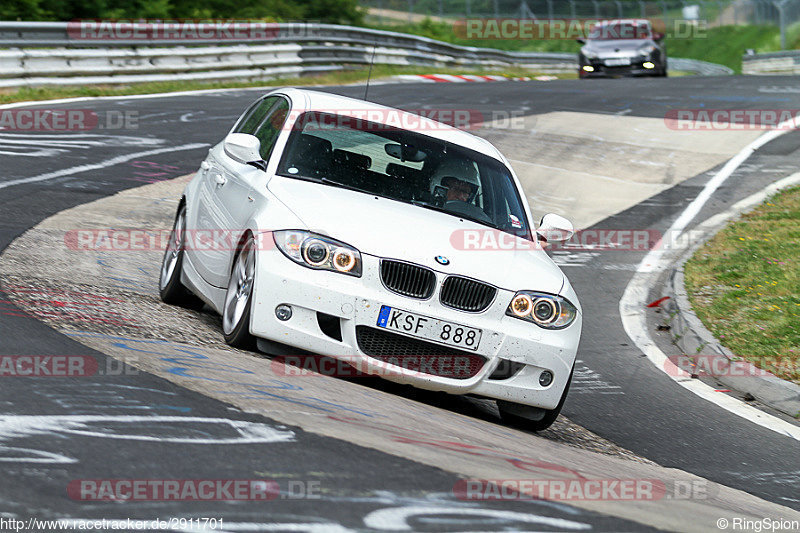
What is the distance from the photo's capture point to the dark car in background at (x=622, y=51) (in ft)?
106

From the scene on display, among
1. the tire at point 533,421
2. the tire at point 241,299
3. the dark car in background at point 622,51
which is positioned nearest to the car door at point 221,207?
the tire at point 241,299

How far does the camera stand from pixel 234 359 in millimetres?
6043

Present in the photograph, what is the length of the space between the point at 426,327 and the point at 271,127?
7.41 ft

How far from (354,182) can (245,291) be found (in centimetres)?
112

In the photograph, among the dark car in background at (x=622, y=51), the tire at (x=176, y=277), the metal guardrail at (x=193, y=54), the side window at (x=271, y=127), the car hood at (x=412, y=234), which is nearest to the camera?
the car hood at (x=412, y=234)

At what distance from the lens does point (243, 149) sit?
7.03 meters

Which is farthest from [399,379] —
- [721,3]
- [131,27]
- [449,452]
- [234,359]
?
[721,3]

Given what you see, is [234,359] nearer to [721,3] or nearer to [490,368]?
[490,368]

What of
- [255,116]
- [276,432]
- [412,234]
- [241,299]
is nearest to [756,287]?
[255,116]

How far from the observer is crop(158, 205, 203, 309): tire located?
784cm

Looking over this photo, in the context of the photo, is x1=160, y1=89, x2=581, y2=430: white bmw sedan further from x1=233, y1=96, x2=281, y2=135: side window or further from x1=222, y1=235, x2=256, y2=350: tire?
x1=233, y1=96, x2=281, y2=135: side window

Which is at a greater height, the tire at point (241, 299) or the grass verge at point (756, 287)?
the tire at point (241, 299)

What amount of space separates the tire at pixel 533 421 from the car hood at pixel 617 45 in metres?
27.0

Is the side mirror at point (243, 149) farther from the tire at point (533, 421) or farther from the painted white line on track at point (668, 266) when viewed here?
the painted white line on track at point (668, 266)
